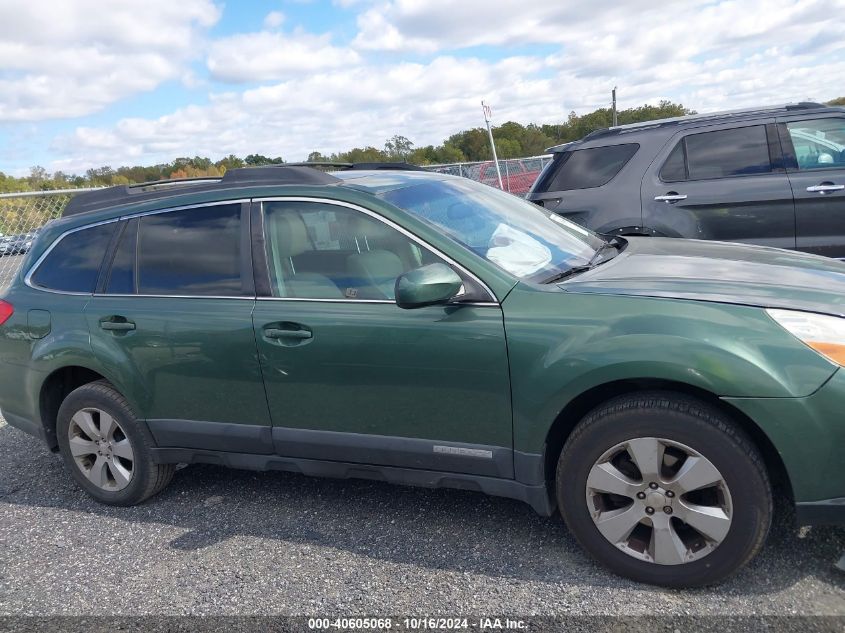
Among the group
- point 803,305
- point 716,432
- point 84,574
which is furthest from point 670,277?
point 84,574

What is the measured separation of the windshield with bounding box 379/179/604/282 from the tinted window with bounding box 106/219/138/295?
59.0 inches

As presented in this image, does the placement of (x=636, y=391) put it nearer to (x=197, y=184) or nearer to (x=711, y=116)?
(x=197, y=184)

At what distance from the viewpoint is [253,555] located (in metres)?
3.30

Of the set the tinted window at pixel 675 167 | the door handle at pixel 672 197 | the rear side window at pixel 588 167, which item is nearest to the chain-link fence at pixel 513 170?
the rear side window at pixel 588 167

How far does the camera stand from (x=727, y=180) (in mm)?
5883

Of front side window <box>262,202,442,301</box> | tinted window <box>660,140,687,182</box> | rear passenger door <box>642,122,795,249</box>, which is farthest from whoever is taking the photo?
tinted window <box>660,140,687,182</box>

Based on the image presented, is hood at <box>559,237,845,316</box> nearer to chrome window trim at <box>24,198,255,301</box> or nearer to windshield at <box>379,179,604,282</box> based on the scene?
windshield at <box>379,179,604,282</box>

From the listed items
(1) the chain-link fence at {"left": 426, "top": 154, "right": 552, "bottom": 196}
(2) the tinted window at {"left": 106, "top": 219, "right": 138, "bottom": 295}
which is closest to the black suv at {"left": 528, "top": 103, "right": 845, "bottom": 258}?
(2) the tinted window at {"left": 106, "top": 219, "right": 138, "bottom": 295}

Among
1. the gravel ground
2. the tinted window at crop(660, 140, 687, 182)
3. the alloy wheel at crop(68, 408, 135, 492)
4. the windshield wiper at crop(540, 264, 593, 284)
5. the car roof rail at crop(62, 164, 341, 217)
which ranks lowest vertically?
the gravel ground

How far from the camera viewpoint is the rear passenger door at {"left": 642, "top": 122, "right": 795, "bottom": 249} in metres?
5.77

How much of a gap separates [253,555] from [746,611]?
2.12m

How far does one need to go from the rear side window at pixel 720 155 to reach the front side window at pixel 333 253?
3707 mm

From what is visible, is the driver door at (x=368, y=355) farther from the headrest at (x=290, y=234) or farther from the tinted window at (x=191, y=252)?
the tinted window at (x=191, y=252)

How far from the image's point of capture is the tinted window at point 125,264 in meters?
3.79
